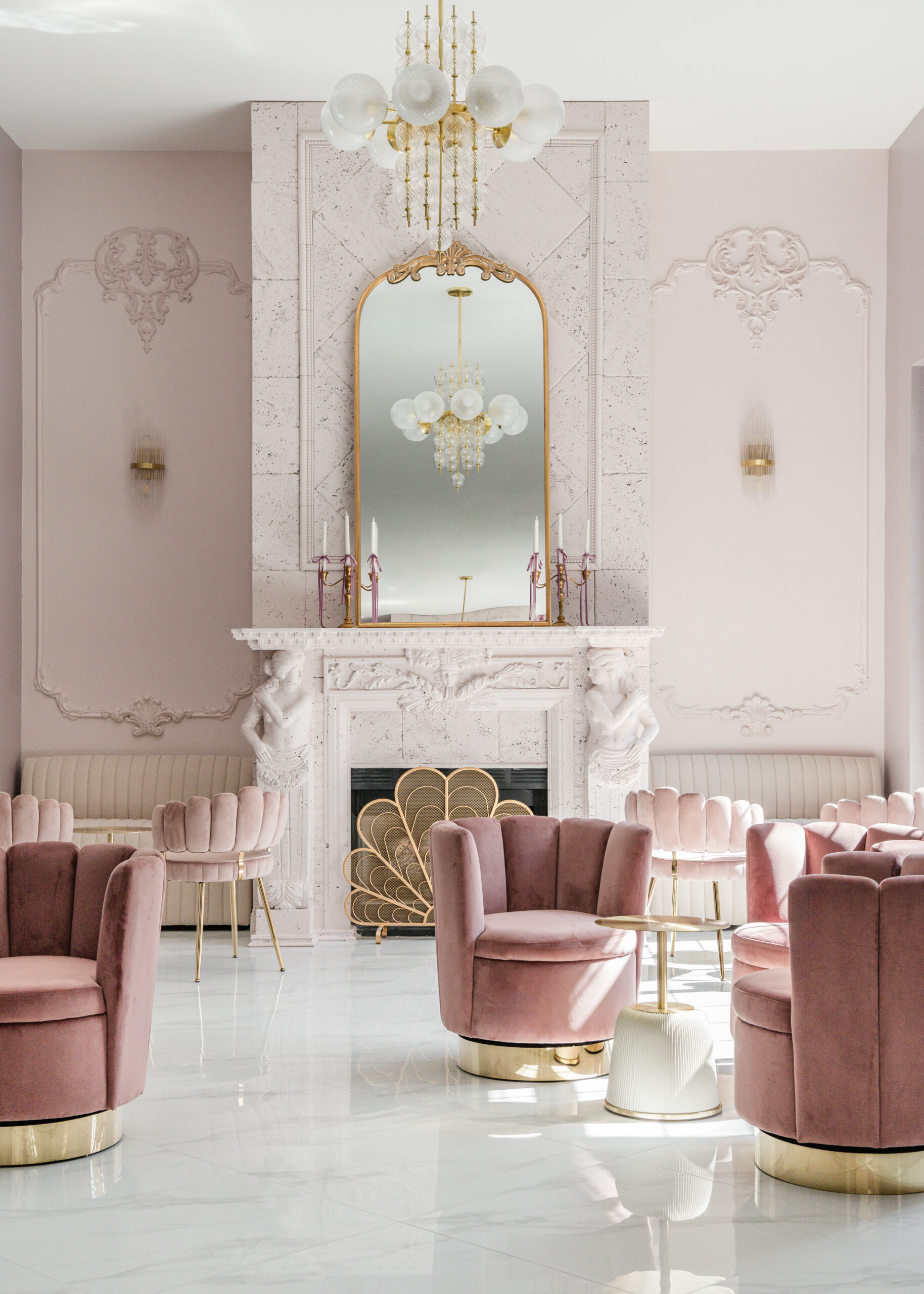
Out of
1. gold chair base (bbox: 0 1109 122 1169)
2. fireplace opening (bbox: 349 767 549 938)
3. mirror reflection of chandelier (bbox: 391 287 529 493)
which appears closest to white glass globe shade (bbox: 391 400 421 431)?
mirror reflection of chandelier (bbox: 391 287 529 493)

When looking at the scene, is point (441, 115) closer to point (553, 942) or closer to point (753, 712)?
point (553, 942)

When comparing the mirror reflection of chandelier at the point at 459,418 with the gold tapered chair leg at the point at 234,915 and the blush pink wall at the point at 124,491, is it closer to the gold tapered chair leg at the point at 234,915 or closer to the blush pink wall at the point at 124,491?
the blush pink wall at the point at 124,491

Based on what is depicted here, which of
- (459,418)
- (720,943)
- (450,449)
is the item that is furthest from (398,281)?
(720,943)

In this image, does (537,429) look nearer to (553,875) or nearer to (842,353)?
(842,353)

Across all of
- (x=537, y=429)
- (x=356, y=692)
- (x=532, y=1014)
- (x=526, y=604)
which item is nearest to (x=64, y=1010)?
(x=532, y=1014)

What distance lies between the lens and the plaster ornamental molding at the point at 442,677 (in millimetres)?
6680

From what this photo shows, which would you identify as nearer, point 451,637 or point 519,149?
point 519,149

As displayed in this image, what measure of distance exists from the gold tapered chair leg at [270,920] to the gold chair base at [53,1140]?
215cm

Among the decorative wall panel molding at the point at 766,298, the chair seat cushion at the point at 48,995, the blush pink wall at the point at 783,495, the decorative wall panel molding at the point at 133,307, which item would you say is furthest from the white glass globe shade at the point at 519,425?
the chair seat cushion at the point at 48,995

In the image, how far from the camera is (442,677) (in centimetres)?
668

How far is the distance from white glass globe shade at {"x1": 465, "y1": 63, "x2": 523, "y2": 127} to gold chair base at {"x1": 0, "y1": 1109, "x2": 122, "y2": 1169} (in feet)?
10.0

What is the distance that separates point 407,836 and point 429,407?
228 centimetres

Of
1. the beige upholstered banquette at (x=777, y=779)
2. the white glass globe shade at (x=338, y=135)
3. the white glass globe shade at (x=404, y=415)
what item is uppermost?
the white glass globe shade at (x=338, y=135)

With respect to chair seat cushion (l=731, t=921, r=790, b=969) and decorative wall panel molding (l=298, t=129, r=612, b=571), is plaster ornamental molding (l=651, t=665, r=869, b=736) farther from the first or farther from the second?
chair seat cushion (l=731, t=921, r=790, b=969)
